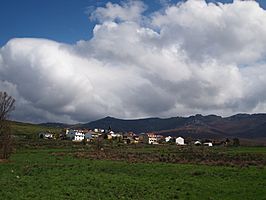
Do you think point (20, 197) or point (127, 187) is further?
point (127, 187)

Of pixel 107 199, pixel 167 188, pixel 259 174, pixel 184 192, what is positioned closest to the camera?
pixel 107 199

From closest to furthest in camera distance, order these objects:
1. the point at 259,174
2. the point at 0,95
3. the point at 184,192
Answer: the point at 184,192 → the point at 259,174 → the point at 0,95

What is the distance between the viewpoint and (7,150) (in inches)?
2472

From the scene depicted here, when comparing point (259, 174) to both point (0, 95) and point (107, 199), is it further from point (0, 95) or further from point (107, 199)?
point (0, 95)

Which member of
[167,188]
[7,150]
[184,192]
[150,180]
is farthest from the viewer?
[7,150]

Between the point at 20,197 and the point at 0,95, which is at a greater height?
the point at 0,95

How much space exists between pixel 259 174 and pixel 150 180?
1096 centimetres

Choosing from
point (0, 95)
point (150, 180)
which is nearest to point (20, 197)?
point (150, 180)

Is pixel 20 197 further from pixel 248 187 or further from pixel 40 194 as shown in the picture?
pixel 248 187

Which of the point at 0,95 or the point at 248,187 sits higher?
the point at 0,95

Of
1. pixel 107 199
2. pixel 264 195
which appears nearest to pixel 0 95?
pixel 107 199

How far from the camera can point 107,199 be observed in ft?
75.3

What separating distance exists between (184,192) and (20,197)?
11.2 meters

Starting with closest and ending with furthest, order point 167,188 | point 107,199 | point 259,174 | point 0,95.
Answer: point 107,199 → point 167,188 → point 259,174 → point 0,95
